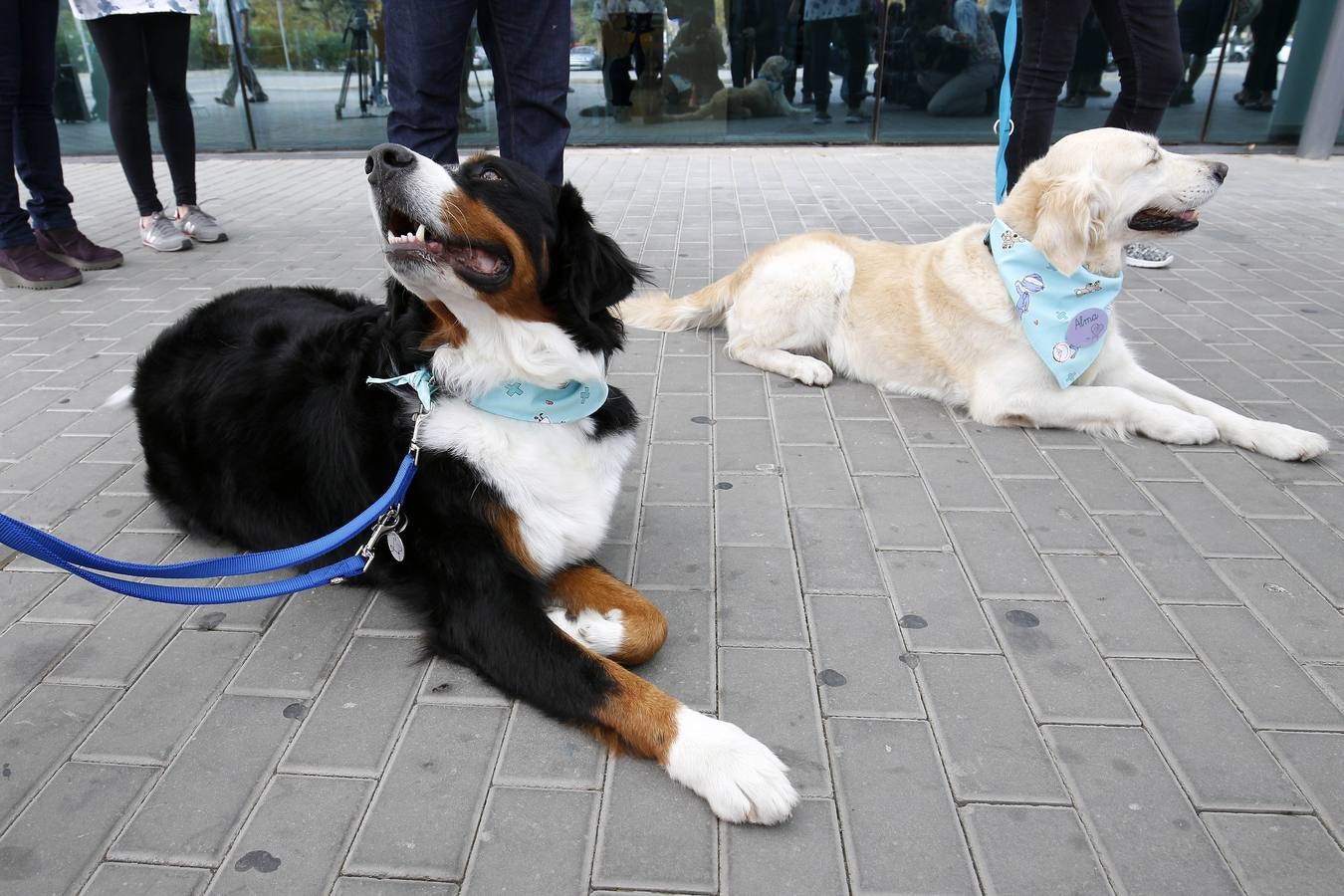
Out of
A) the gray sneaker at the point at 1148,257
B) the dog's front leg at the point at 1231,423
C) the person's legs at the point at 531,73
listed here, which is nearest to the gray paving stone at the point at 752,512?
the dog's front leg at the point at 1231,423

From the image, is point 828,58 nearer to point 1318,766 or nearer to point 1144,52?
point 1144,52

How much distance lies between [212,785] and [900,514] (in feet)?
7.10

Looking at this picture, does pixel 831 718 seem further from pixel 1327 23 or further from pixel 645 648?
pixel 1327 23

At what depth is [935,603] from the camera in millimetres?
2500

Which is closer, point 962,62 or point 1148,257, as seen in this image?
point 1148,257

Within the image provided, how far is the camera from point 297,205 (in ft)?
Answer: 26.5

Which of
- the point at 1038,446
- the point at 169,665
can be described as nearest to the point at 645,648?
the point at 169,665

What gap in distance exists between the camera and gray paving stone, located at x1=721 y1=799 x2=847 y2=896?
1.68 meters

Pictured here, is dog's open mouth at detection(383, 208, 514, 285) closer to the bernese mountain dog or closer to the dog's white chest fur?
the bernese mountain dog

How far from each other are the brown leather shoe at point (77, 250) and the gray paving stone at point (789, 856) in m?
6.08

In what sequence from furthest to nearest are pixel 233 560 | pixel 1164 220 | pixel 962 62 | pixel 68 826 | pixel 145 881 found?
pixel 962 62, pixel 1164 220, pixel 233 560, pixel 68 826, pixel 145 881

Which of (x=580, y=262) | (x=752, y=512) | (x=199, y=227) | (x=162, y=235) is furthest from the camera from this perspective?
(x=199, y=227)

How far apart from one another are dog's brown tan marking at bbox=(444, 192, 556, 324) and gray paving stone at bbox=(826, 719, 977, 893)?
4.27 feet

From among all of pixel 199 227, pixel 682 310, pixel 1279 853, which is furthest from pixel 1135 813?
pixel 199 227
